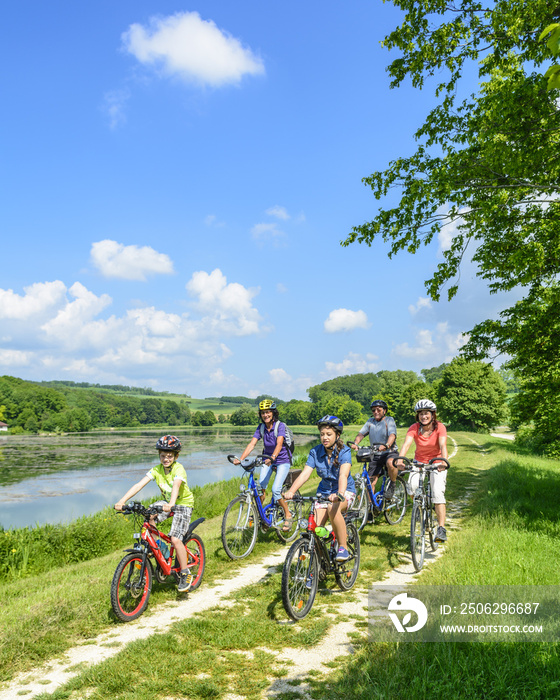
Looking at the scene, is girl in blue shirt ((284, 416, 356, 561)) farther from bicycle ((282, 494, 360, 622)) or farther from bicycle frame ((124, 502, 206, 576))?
bicycle frame ((124, 502, 206, 576))

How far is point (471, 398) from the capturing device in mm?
50875

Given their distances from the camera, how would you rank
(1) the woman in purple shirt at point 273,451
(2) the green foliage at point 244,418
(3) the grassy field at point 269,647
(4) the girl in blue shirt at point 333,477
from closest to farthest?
(3) the grassy field at point 269,647 → (4) the girl in blue shirt at point 333,477 → (1) the woman in purple shirt at point 273,451 → (2) the green foliage at point 244,418

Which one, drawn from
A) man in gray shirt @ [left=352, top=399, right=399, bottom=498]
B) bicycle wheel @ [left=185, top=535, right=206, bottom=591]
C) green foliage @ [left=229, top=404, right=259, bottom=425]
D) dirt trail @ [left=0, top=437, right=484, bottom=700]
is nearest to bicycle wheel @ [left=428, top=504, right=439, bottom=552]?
dirt trail @ [left=0, top=437, right=484, bottom=700]

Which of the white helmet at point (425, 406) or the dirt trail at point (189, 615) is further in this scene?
the white helmet at point (425, 406)

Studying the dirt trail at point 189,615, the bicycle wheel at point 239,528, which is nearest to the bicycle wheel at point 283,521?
the bicycle wheel at point 239,528

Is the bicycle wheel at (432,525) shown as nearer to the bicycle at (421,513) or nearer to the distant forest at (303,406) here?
the bicycle at (421,513)

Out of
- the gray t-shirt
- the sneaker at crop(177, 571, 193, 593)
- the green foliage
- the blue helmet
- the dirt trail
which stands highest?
the blue helmet

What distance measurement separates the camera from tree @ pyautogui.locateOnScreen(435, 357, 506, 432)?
→ 166 feet

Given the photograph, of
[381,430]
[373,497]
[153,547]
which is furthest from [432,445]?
[153,547]

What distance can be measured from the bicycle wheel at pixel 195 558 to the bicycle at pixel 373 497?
9.12 ft

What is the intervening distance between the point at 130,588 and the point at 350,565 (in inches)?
102

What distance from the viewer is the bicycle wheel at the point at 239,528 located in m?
6.70

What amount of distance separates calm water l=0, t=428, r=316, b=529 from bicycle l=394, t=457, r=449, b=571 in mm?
10616

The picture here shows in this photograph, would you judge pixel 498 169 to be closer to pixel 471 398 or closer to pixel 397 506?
pixel 397 506
